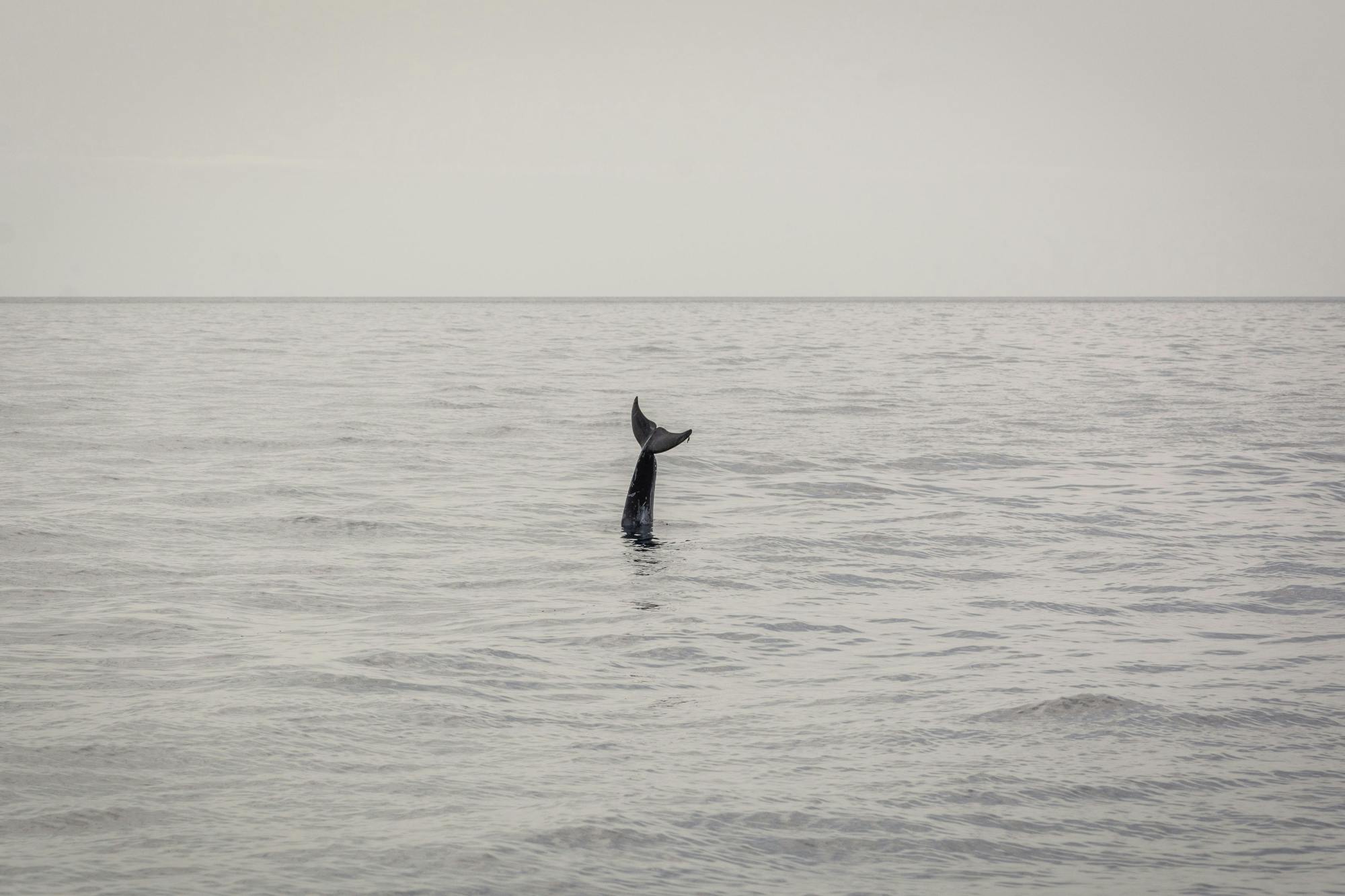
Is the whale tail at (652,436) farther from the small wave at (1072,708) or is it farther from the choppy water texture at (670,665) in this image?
the small wave at (1072,708)

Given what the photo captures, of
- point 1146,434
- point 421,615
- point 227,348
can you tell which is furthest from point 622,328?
point 421,615

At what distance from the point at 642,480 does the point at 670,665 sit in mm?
6289

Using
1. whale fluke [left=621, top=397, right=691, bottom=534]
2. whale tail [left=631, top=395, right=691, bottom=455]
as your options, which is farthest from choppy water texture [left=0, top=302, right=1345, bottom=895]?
whale tail [left=631, top=395, right=691, bottom=455]

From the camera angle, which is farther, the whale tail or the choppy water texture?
the whale tail

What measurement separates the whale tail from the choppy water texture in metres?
1.28

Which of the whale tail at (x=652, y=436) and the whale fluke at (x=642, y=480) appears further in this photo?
the whale fluke at (x=642, y=480)

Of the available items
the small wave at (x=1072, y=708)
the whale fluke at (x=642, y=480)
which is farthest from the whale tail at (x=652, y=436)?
the small wave at (x=1072, y=708)

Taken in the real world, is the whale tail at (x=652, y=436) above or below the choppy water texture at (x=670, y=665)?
above

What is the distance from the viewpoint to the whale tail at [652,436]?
14977mm

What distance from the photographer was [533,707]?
901 cm

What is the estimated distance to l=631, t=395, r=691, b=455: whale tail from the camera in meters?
15.0

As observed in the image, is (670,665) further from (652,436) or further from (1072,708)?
(652,436)

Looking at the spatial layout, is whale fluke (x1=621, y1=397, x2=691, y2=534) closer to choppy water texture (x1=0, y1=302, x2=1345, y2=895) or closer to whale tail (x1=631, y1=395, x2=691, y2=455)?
whale tail (x1=631, y1=395, x2=691, y2=455)

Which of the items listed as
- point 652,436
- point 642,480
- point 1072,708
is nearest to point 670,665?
point 1072,708
